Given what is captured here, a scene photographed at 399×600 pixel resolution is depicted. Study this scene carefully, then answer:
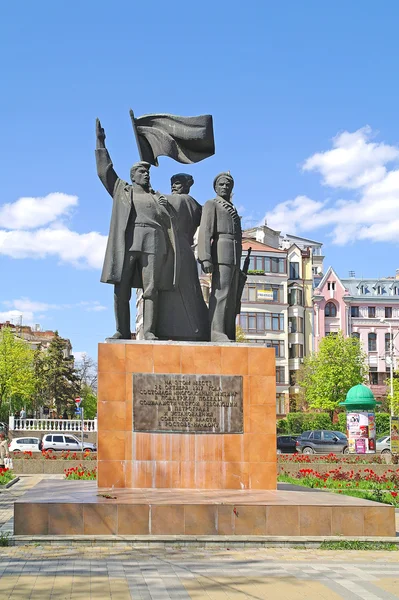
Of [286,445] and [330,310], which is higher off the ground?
[330,310]

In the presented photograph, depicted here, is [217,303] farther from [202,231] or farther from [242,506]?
[242,506]

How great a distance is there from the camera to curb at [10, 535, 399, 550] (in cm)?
954

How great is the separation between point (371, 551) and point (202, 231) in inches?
233

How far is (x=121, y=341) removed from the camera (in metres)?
12.5

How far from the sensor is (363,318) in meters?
68.9

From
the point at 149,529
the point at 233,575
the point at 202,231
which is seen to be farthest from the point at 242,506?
the point at 202,231

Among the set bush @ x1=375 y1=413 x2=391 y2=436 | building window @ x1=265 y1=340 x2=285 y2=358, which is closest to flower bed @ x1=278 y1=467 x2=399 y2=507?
bush @ x1=375 y1=413 x2=391 y2=436

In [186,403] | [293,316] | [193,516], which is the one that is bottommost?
[193,516]

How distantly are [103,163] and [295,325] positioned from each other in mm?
51725

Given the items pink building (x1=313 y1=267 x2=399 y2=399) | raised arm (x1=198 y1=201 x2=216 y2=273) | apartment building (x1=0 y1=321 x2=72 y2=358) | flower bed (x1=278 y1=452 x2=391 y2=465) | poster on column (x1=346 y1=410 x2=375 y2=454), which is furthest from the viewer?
apartment building (x1=0 y1=321 x2=72 y2=358)

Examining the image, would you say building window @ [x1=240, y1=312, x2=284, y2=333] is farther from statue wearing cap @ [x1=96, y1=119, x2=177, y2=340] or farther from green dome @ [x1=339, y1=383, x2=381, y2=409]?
statue wearing cap @ [x1=96, y1=119, x2=177, y2=340]

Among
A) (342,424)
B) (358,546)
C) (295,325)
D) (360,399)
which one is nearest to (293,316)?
(295,325)

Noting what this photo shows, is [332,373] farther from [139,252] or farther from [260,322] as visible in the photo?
[139,252]

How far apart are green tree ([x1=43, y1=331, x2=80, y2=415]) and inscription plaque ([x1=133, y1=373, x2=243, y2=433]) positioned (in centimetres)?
5049
